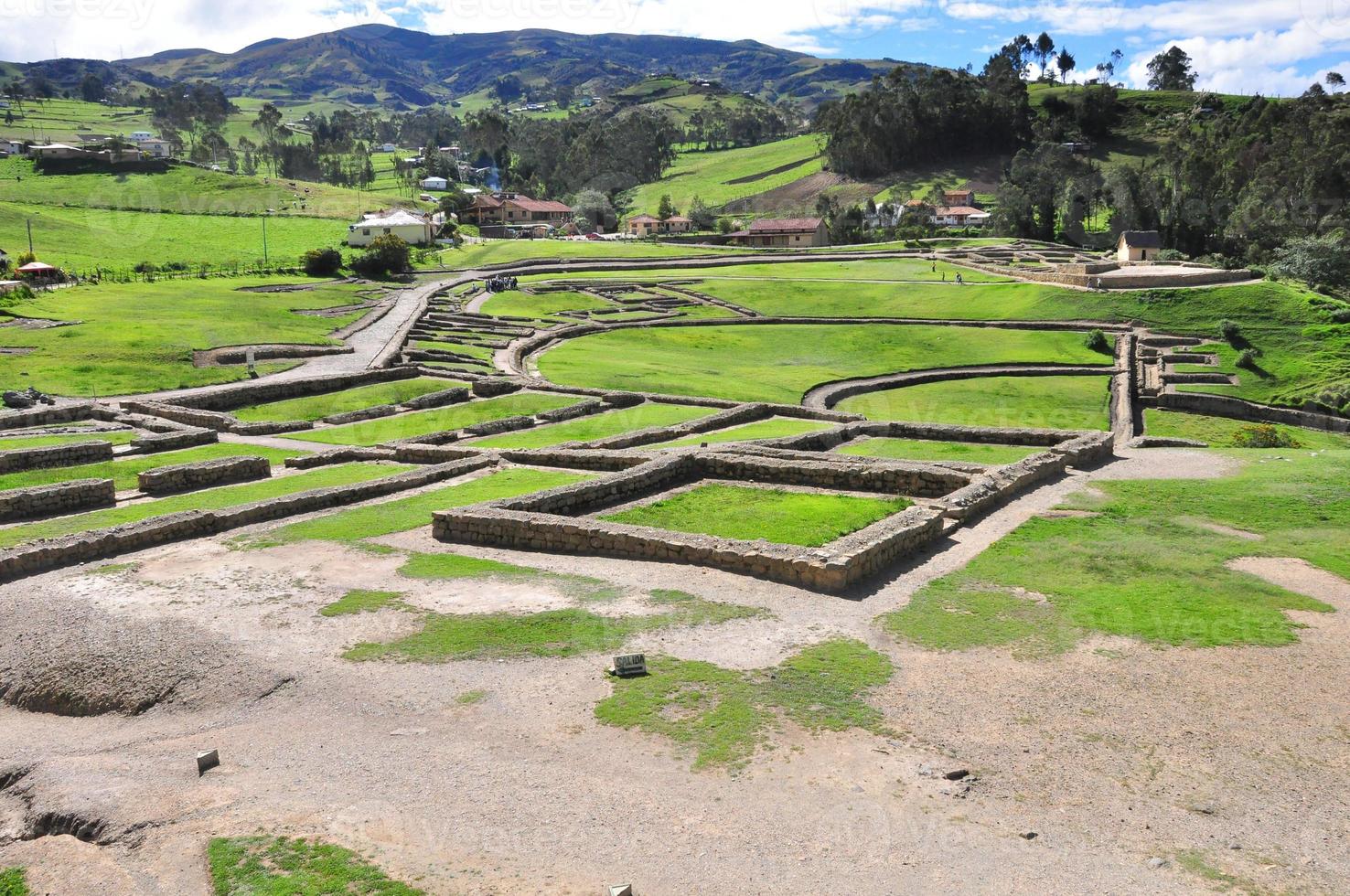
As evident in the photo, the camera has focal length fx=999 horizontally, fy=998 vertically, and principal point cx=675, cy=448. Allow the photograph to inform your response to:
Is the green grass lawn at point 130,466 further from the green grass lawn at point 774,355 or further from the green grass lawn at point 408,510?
the green grass lawn at point 774,355

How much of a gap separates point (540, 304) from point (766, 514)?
172 ft

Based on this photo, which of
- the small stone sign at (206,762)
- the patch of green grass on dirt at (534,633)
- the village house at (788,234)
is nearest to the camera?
the small stone sign at (206,762)

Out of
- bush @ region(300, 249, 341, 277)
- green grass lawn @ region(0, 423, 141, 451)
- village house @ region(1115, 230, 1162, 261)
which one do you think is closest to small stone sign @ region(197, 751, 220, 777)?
green grass lawn @ region(0, 423, 141, 451)

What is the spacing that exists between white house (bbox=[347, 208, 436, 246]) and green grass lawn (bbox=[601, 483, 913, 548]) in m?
81.0

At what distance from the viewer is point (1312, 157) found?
3728 inches

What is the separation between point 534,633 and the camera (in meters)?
14.5

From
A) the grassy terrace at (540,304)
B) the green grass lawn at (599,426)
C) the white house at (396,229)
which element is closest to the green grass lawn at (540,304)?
the grassy terrace at (540,304)

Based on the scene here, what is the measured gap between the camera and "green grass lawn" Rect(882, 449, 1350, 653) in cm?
1454

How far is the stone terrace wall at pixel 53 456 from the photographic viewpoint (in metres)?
26.8

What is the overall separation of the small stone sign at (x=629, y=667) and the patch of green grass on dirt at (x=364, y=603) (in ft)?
14.3

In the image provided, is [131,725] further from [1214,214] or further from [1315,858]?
[1214,214]

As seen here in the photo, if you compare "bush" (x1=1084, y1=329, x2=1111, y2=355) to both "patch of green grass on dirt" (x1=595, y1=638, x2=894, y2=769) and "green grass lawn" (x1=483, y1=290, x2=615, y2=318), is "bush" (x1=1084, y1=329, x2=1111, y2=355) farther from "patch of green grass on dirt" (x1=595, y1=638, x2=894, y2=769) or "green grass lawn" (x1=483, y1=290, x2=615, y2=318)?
"patch of green grass on dirt" (x1=595, y1=638, x2=894, y2=769)

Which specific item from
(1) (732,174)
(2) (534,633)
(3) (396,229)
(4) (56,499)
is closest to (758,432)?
(2) (534,633)

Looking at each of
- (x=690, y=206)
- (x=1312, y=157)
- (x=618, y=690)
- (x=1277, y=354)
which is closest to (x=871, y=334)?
(x=1277, y=354)
